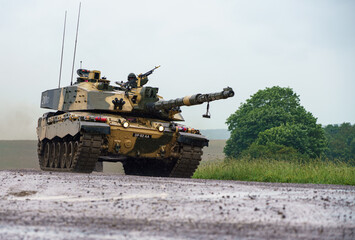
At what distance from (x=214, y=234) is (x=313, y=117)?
43.6m

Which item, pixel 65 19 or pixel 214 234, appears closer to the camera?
pixel 214 234

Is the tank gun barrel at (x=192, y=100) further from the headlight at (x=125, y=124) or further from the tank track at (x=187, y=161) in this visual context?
the headlight at (x=125, y=124)

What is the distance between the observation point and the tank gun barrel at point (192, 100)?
14.9 metres

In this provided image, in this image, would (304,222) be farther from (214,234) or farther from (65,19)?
(65,19)

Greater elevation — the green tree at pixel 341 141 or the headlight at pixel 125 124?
the green tree at pixel 341 141

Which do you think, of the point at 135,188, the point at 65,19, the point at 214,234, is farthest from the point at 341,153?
the point at 214,234

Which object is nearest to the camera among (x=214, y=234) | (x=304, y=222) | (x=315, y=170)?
(x=214, y=234)

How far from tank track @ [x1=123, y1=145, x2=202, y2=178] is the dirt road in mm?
8618

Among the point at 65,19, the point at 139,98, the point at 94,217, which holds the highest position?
the point at 65,19

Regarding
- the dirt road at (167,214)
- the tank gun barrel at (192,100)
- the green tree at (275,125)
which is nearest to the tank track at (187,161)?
the tank gun barrel at (192,100)

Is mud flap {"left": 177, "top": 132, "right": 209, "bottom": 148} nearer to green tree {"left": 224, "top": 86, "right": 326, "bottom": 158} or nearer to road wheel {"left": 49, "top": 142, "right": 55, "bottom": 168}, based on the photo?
road wheel {"left": 49, "top": 142, "right": 55, "bottom": 168}

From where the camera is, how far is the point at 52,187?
32.9ft

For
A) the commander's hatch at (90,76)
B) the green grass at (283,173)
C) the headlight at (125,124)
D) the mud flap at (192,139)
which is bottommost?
the green grass at (283,173)

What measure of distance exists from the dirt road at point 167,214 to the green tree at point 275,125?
35.1m
